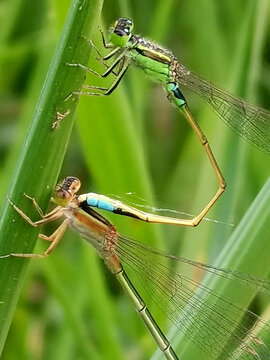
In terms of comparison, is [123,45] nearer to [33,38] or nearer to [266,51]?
[33,38]

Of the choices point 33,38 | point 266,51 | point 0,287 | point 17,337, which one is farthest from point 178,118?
point 0,287

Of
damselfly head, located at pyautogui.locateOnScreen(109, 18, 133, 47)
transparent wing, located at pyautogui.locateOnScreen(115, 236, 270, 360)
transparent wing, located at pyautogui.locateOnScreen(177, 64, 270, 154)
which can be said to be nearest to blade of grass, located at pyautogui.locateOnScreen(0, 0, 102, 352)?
transparent wing, located at pyautogui.locateOnScreen(115, 236, 270, 360)

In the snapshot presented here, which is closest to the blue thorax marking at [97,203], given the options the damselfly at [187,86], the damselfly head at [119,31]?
the damselfly at [187,86]

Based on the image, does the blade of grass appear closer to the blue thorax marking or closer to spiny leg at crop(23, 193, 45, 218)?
spiny leg at crop(23, 193, 45, 218)

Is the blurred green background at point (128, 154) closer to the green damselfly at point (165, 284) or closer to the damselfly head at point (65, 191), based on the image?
the green damselfly at point (165, 284)

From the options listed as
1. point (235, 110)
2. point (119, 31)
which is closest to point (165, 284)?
point (235, 110)
